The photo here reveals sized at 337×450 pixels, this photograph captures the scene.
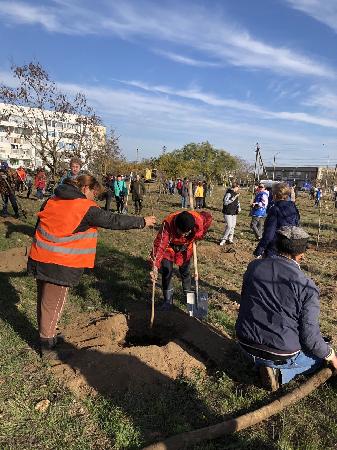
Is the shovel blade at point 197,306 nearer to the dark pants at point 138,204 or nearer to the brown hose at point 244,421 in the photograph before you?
the brown hose at point 244,421

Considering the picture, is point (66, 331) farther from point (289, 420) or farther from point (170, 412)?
point (289, 420)

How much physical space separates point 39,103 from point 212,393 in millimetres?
14514

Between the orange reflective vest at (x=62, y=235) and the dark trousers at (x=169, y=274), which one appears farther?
the dark trousers at (x=169, y=274)

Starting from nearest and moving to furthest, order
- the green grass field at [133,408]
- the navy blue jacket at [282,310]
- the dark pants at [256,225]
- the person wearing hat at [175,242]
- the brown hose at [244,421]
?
the brown hose at [244,421] → the green grass field at [133,408] → the navy blue jacket at [282,310] → the person wearing hat at [175,242] → the dark pants at [256,225]

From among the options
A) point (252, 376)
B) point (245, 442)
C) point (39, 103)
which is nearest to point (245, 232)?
point (39, 103)

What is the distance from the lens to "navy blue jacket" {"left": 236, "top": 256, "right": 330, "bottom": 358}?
338 cm

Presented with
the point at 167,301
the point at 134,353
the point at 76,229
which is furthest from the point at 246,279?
the point at 167,301

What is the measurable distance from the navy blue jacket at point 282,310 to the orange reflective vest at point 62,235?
5.37 feet

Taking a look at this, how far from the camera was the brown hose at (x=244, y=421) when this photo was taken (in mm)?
2941

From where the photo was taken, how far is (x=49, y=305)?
13.4ft

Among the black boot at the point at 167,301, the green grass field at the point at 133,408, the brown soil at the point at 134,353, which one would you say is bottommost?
the green grass field at the point at 133,408

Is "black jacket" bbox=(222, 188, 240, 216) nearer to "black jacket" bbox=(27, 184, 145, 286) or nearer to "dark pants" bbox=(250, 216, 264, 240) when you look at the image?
"dark pants" bbox=(250, 216, 264, 240)

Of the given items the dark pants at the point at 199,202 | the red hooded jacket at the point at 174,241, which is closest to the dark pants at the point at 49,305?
the red hooded jacket at the point at 174,241

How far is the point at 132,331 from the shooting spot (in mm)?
5273
